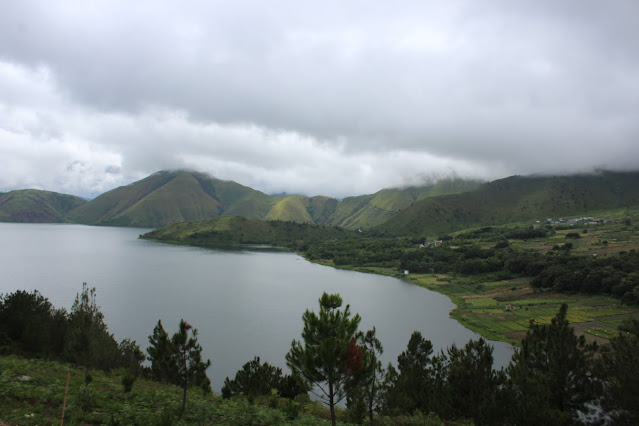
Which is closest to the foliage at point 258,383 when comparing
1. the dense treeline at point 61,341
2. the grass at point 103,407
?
the dense treeline at point 61,341

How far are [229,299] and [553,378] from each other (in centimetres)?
6895

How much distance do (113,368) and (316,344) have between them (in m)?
26.2

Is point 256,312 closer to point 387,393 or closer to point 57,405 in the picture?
point 387,393

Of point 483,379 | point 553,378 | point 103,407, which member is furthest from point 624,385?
point 103,407

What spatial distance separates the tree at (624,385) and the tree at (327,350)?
15278mm

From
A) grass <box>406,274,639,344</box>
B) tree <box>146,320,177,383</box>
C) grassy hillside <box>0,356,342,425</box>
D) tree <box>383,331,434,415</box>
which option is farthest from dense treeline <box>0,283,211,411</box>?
grass <box>406,274,639,344</box>

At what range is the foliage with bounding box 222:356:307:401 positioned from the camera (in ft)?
94.1

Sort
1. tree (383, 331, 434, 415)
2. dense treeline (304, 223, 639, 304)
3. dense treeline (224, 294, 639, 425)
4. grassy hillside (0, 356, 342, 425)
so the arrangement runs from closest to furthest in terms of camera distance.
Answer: grassy hillside (0, 356, 342, 425)
dense treeline (224, 294, 639, 425)
tree (383, 331, 434, 415)
dense treeline (304, 223, 639, 304)

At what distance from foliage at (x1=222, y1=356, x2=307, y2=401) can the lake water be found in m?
11.4

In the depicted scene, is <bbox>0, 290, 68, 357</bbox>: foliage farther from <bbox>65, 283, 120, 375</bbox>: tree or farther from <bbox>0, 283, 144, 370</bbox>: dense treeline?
<bbox>65, 283, 120, 375</bbox>: tree

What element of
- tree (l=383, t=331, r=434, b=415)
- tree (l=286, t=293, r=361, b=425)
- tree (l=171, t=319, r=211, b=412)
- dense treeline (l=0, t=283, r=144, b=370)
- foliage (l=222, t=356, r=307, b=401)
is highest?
tree (l=286, t=293, r=361, b=425)

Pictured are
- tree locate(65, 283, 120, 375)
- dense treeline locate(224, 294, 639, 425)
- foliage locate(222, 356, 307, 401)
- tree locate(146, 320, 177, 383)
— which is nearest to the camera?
dense treeline locate(224, 294, 639, 425)

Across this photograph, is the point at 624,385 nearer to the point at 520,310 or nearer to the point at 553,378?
the point at 553,378

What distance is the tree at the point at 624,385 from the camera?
17.8 m
